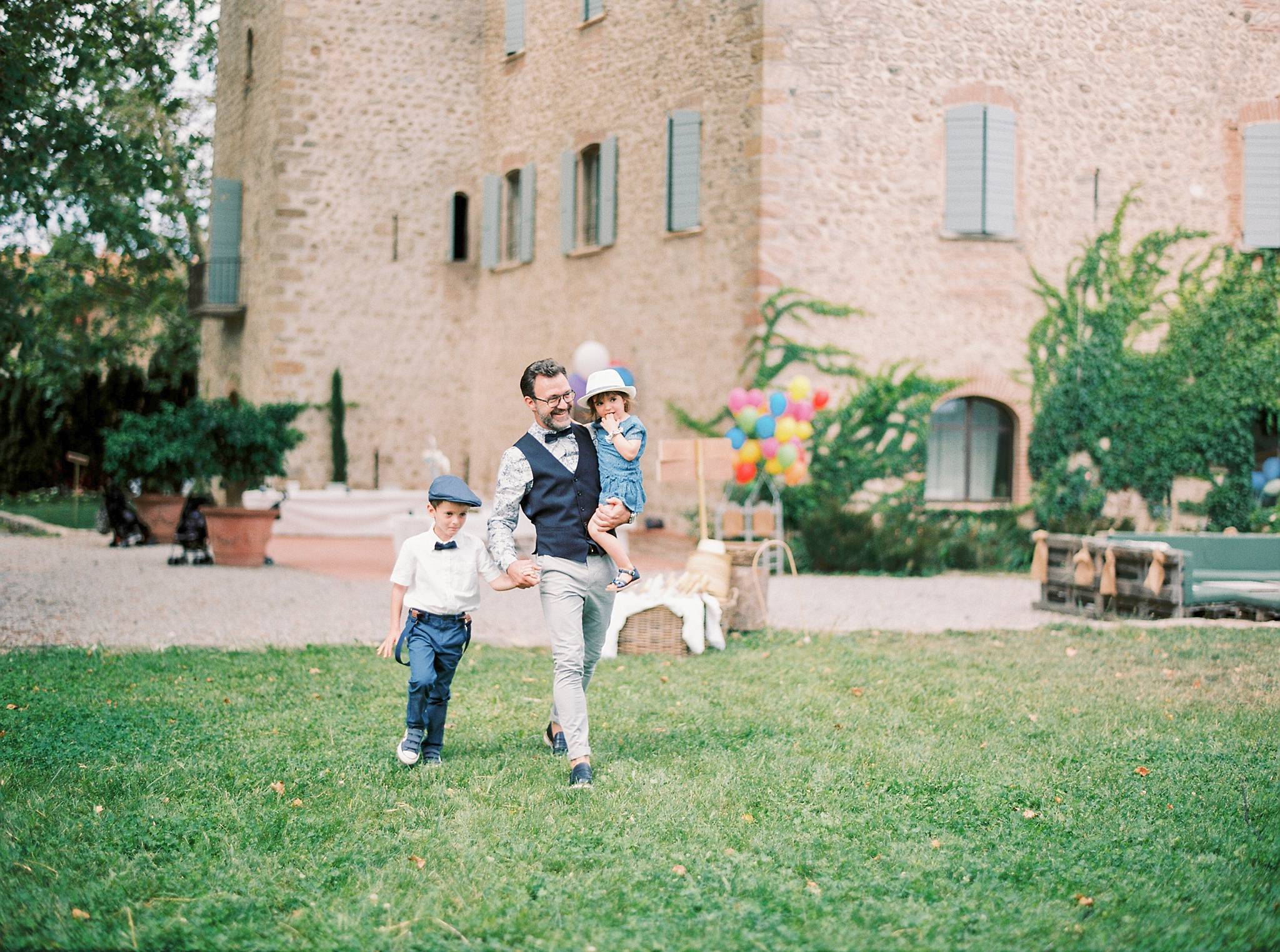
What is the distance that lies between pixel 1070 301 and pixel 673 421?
485 centimetres

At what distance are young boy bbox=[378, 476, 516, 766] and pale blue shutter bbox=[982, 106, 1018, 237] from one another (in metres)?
11.1

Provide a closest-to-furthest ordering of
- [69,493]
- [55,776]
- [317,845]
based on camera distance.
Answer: [317,845], [55,776], [69,493]

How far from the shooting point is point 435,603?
5.22m

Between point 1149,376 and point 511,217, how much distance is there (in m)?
9.29

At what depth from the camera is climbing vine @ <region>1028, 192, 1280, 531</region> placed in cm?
1514

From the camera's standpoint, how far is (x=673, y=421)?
15.6 meters

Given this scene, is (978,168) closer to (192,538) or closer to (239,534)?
(239,534)

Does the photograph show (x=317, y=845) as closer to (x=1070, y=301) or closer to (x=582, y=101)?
(x=1070, y=301)

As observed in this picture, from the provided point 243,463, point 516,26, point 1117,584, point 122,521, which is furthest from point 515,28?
point 1117,584

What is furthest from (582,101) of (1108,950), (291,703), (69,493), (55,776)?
(69,493)

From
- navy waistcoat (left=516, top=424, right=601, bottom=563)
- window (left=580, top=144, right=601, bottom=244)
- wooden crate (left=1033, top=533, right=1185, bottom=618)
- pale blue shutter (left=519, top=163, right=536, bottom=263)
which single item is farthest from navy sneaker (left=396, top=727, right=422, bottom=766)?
pale blue shutter (left=519, top=163, right=536, bottom=263)

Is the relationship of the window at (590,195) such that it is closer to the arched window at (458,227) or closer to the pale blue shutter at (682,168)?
the pale blue shutter at (682,168)

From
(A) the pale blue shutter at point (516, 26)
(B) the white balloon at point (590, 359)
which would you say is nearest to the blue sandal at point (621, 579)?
(B) the white balloon at point (590, 359)

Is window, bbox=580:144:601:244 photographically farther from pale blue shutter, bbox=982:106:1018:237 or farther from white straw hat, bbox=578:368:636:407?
white straw hat, bbox=578:368:636:407
